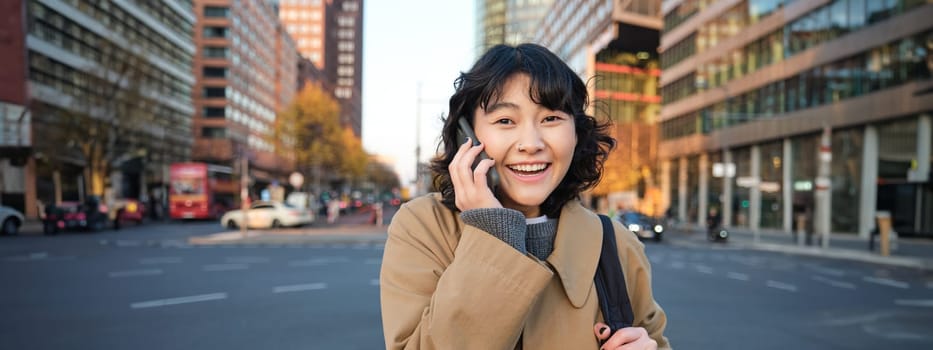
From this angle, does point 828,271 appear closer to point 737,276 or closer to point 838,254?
point 737,276

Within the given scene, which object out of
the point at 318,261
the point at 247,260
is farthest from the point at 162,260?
the point at 318,261

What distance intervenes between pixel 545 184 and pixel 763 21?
124 ft

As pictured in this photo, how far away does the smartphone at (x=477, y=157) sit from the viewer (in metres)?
1.45

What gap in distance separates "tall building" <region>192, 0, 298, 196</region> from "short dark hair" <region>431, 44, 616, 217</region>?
2260 inches

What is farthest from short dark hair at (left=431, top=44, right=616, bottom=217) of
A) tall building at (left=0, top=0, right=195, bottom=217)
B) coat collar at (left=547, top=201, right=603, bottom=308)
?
tall building at (left=0, top=0, right=195, bottom=217)

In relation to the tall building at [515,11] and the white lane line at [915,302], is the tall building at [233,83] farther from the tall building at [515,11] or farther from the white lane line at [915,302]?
the white lane line at [915,302]

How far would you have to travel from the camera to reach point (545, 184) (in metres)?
1.57

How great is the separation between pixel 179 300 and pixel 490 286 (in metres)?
8.10

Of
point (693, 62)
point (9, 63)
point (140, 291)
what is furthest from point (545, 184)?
point (693, 62)

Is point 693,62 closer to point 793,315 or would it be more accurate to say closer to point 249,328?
point 793,315

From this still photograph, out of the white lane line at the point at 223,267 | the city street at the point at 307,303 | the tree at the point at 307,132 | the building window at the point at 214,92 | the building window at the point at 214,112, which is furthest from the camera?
the building window at the point at 214,92

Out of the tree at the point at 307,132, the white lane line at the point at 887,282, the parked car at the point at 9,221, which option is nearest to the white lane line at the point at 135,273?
the parked car at the point at 9,221

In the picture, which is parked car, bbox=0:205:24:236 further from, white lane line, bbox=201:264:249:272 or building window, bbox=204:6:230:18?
building window, bbox=204:6:230:18

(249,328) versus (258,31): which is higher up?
(258,31)
